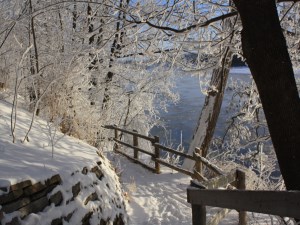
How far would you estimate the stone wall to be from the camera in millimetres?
3080

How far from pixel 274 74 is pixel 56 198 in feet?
7.65

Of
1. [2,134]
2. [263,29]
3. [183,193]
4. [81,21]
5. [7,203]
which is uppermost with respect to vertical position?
[81,21]

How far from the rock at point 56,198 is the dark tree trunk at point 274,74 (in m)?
2.14

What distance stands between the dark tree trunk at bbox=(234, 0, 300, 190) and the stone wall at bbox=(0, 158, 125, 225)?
214 cm

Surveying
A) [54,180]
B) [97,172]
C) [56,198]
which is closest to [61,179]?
[54,180]

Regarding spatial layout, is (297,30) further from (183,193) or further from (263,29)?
(183,193)

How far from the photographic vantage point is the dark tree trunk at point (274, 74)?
8.56 ft

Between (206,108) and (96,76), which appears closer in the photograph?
(206,108)

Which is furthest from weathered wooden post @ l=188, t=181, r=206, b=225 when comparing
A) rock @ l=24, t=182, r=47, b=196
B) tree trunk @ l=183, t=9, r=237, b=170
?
tree trunk @ l=183, t=9, r=237, b=170

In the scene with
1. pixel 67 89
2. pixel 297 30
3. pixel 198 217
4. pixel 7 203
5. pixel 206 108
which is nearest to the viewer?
pixel 7 203

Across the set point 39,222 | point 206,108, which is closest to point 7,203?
point 39,222

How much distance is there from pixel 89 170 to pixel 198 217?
5.05 ft

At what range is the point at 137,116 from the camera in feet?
49.6

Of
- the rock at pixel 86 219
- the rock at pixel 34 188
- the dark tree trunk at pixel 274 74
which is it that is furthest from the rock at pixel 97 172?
the dark tree trunk at pixel 274 74
